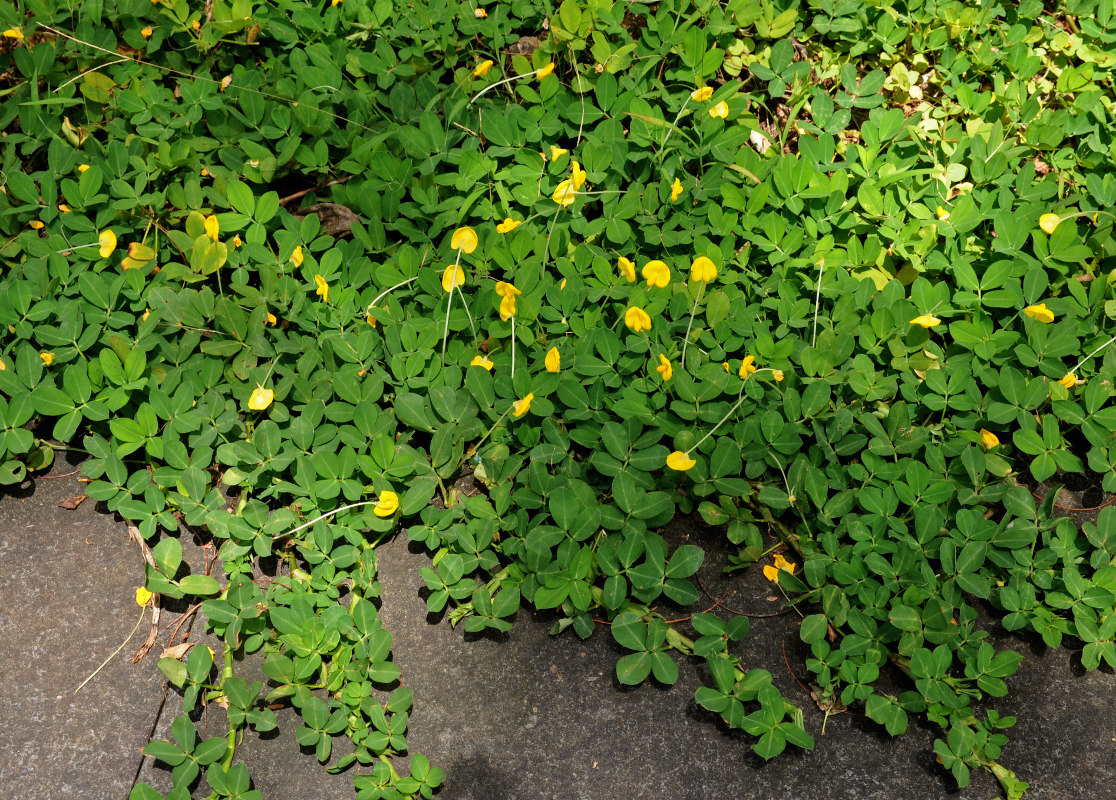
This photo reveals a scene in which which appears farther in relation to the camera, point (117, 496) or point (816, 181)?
point (816, 181)

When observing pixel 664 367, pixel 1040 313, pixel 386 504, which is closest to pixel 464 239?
pixel 664 367

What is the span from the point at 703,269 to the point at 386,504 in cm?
112

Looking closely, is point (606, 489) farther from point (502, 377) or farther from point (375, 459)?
point (375, 459)

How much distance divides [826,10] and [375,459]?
227 centimetres

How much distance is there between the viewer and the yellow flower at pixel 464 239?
2.39 metres

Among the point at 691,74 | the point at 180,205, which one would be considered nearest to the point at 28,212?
the point at 180,205

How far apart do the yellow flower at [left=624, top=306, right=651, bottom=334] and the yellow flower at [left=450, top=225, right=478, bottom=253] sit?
509 mm

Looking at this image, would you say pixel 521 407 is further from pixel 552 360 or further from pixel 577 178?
pixel 577 178

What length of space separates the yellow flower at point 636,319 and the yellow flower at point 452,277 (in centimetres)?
50

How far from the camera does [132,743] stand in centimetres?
198

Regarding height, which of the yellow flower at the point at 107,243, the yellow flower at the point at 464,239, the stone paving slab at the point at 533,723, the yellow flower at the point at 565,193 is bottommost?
the stone paving slab at the point at 533,723

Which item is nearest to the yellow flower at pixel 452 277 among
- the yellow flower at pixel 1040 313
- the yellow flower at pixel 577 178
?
the yellow flower at pixel 577 178

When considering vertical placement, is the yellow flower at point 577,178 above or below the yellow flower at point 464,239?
above

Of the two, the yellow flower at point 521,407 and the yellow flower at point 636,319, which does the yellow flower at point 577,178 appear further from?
the yellow flower at point 521,407
